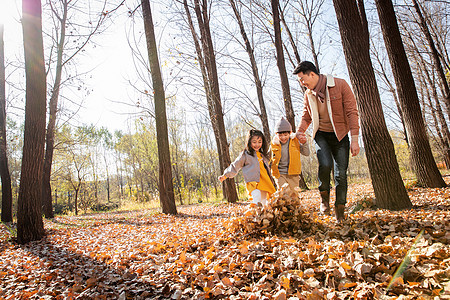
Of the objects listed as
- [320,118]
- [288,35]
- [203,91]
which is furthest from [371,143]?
[288,35]

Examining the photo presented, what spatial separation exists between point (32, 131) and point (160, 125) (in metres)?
2.77

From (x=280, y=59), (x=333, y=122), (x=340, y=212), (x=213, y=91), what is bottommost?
(x=340, y=212)

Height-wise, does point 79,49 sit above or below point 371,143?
above

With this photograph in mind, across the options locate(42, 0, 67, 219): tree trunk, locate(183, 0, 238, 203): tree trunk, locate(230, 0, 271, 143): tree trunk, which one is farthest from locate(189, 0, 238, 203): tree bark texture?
locate(42, 0, 67, 219): tree trunk

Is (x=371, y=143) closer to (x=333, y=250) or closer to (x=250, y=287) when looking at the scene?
(x=333, y=250)

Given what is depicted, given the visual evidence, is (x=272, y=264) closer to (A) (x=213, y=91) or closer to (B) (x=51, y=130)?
(A) (x=213, y=91)

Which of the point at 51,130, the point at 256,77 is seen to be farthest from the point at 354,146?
the point at 51,130

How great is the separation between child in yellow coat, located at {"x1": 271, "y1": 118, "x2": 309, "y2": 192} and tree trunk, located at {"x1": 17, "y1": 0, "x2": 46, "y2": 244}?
4686 mm

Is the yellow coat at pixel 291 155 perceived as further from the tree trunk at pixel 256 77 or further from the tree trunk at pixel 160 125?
the tree trunk at pixel 256 77

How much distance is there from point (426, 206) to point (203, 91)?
304 inches

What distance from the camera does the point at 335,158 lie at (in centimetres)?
327

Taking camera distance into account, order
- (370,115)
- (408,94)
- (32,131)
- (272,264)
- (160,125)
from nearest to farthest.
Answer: (272,264) < (370,115) < (32,131) < (408,94) < (160,125)

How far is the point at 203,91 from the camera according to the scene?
9625 mm

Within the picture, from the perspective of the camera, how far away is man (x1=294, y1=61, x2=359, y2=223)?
10.3 feet
